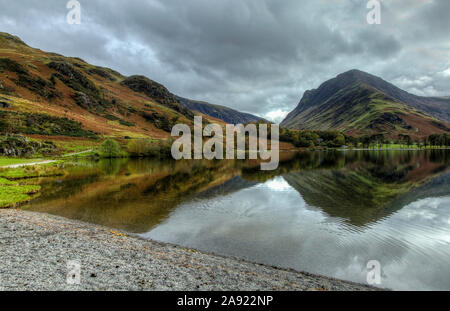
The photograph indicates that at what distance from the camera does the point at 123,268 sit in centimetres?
1056

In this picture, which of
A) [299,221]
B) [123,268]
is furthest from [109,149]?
[123,268]

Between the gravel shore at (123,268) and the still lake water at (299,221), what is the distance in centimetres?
224

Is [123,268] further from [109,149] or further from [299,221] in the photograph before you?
[109,149]

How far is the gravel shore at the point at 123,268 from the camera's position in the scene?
9.02 metres

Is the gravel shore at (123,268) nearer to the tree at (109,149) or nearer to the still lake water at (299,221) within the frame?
the still lake water at (299,221)

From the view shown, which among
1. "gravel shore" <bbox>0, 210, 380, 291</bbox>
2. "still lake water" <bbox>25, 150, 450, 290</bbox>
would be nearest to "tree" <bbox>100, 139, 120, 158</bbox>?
"still lake water" <bbox>25, 150, 450, 290</bbox>

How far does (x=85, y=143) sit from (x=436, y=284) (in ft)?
427

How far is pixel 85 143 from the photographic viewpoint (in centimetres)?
11369

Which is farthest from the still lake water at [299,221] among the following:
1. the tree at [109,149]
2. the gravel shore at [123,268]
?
the tree at [109,149]

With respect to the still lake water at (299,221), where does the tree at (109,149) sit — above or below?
above

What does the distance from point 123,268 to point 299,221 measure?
16420 mm
